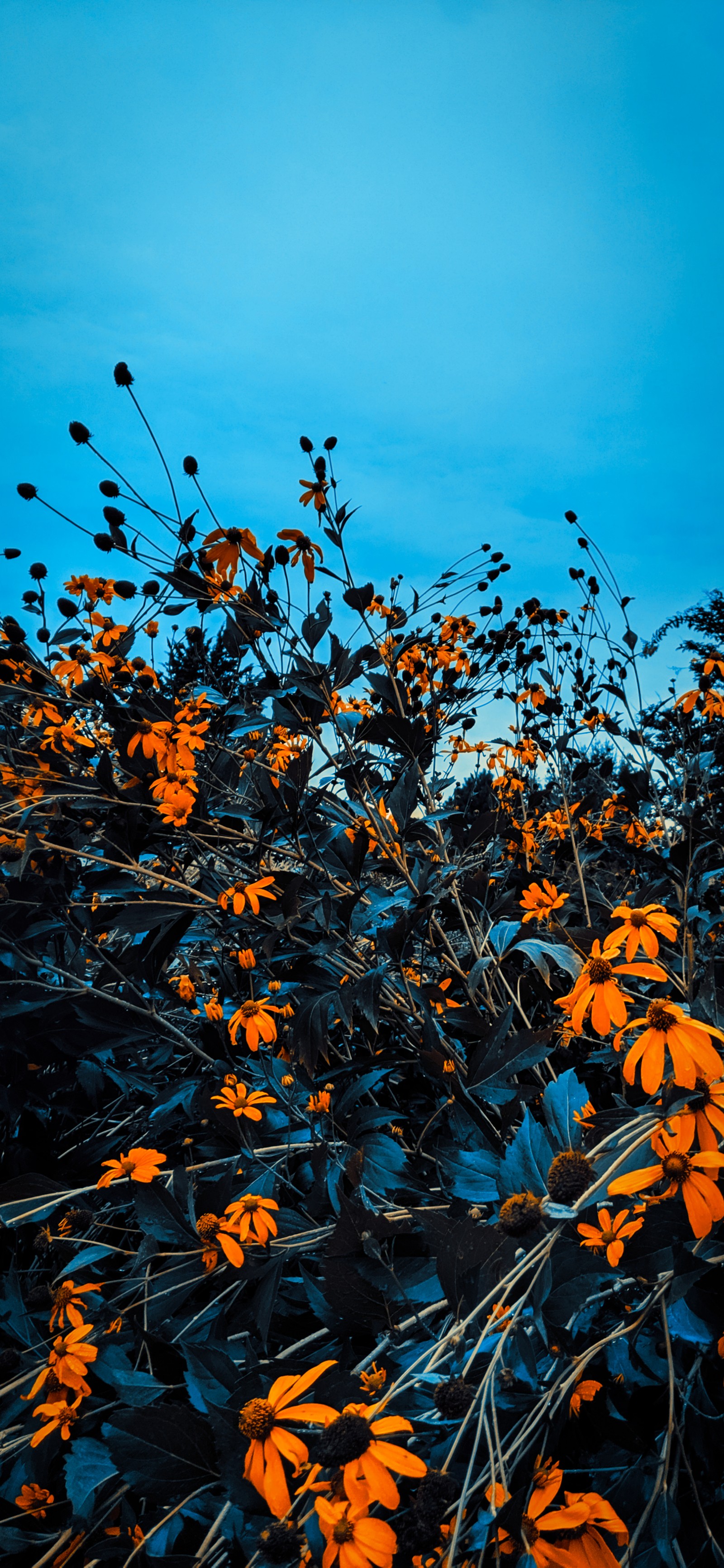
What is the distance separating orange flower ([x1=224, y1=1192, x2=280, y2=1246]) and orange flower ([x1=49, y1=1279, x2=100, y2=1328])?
26cm

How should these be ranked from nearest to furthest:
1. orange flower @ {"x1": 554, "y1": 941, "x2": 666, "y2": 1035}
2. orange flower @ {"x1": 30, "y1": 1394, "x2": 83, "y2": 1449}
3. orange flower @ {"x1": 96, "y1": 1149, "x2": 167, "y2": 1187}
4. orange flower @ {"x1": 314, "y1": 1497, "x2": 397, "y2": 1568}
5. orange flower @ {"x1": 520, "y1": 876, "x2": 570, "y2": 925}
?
orange flower @ {"x1": 314, "y1": 1497, "x2": 397, "y2": 1568}
orange flower @ {"x1": 554, "y1": 941, "x2": 666, "y2": 1035}
orange flower @ {"x1": 30, "y1": 1394, "x2": 83, "y2": 1449}
orange flower @ {"x1": 96, "y1": 1149, "x2": 167, "y2": 1187}
orange flower @ {"x1": 520, "y1": 876, "x2": 570, "y2": 925}

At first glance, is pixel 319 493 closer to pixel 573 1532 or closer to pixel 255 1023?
pixel 255 1023

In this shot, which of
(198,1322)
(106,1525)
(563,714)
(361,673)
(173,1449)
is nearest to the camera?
(173,1449)

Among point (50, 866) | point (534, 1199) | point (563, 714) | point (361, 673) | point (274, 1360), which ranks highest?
point (563, 714)

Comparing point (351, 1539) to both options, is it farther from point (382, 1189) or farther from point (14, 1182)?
point (14, 1182)

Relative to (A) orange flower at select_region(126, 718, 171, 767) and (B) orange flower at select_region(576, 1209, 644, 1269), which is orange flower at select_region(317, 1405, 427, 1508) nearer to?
(B) orange flower at select_region(576, 1209, 644, 1269)

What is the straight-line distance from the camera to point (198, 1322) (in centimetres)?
128

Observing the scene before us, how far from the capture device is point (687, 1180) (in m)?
0.72

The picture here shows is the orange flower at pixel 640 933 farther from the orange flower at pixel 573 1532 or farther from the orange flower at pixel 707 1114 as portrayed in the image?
the orange flower at pixel 573 1532

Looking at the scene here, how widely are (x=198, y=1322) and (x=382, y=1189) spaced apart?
374mm

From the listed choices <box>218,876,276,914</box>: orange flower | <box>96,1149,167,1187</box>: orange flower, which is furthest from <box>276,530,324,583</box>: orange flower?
<box>96,1149,167,1187</box>: orange flower

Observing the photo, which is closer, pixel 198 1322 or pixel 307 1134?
pixel 198 1322

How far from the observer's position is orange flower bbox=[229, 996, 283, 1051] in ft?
5.05

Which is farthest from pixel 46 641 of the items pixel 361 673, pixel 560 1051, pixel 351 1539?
pixel 351 1539
